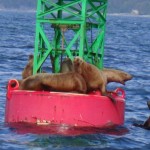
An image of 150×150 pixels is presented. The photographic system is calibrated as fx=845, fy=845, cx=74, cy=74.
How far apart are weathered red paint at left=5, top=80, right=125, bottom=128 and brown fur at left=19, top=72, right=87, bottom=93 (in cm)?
36

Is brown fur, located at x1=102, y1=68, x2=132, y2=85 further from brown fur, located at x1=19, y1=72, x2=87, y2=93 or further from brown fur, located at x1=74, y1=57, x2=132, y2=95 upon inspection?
brown fur, located at x1=19, y1=72, x2=87, y2=93

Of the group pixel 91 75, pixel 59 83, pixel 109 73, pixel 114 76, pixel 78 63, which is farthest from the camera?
pixel 114 76

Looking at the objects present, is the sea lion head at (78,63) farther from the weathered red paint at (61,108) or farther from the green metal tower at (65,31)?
the weathered red paint at (61,108)

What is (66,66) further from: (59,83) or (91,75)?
(59,83)

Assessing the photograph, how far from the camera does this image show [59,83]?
20.4 m

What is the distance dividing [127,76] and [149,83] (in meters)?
13.1

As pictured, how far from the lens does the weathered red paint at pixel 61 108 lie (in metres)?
20.0

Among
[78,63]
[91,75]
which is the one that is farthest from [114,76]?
[78,63]

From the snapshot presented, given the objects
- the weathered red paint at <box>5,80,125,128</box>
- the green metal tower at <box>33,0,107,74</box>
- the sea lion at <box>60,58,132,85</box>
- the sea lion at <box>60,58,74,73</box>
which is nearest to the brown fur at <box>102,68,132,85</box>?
the sea lion at <box>60,58,132,85</box>

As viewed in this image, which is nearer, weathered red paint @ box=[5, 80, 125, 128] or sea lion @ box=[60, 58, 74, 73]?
weathered red paint @ box=[5, 80, 125, 128]

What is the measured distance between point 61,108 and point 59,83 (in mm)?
716

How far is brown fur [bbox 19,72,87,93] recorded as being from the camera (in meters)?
20.4

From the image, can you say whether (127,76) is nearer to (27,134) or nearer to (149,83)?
(27,134)

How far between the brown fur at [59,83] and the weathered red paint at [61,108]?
0.36 meters
